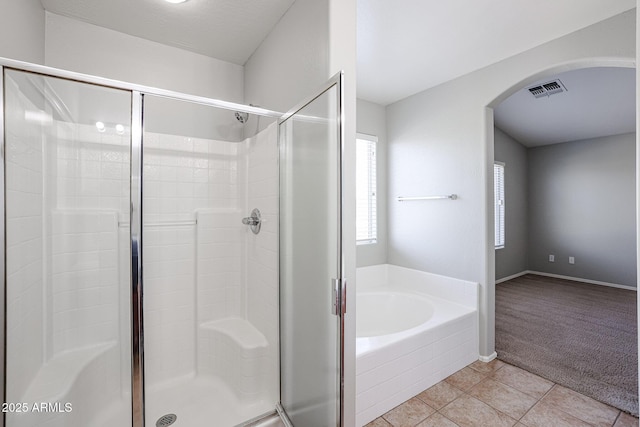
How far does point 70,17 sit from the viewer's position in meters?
1.72

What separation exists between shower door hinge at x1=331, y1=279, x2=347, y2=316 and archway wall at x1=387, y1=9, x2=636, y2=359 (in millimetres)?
1718

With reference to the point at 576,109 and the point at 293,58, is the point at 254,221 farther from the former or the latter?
the point at 576,109

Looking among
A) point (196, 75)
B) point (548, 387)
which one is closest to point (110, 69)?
point (196, 75)

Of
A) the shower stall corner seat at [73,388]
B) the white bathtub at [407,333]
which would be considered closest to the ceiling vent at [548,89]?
the white bathtub at [407,333]

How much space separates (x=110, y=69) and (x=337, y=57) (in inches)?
61.3

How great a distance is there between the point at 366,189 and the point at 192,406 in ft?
7.74

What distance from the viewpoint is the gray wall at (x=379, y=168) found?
3.04m

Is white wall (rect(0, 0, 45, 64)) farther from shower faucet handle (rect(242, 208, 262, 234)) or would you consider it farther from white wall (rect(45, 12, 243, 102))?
A: shower faucet handle (rect(242, 208, 262, 234))

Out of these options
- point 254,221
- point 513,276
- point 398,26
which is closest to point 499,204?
point 513,276

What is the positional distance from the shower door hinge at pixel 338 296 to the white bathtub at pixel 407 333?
26.4 inches

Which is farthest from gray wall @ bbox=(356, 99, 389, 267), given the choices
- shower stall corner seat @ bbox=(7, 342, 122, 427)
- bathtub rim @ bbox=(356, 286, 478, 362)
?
shower stall corner seat @ bbox=(7, 342, 122, 427)

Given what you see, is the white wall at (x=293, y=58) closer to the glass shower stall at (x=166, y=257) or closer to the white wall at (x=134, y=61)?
the glass shower stall at (x=166, y=257)

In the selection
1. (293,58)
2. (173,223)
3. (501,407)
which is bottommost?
(501,407)

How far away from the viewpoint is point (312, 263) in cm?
141
